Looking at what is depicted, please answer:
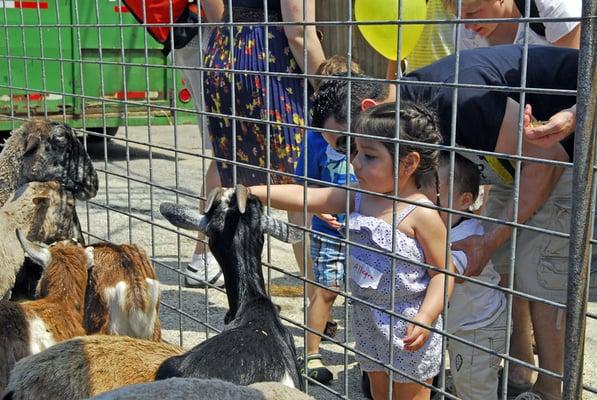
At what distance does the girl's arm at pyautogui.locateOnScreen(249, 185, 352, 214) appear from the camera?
352 centimetres

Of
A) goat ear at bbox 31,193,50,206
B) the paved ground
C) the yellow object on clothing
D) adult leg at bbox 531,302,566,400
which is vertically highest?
the yellow object on clothing

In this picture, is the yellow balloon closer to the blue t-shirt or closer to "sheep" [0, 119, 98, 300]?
the blue t-shirt

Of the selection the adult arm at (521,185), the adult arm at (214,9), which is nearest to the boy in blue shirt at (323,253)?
the adult arm at (521,185)

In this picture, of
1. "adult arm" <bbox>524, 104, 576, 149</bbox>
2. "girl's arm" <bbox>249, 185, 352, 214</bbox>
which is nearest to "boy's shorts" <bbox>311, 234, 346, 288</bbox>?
"girl's arm" <bbox>249, 185, 352, 214</bbox>

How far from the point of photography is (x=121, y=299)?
12.3ft

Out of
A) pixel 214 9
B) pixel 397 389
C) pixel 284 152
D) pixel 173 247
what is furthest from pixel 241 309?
pixel 173 247

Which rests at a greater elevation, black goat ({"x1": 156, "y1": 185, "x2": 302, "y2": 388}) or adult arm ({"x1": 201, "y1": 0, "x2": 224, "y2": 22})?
adult arm ({"x1": 201, "y1": 0, "x2": 224, "y2": 22})

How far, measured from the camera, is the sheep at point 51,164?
480 cm

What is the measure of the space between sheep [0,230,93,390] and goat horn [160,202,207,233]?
0.63 meters

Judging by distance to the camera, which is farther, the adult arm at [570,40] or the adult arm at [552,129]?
the adult arm at [570,40]

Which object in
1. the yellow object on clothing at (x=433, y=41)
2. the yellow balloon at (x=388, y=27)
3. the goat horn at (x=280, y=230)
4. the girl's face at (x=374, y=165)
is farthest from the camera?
the yellow object on clothing at (x=433, y=41)

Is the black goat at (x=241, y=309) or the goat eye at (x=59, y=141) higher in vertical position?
the goat eye at (x=59, y=141)

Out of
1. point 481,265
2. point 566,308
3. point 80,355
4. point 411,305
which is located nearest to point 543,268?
point 481,265

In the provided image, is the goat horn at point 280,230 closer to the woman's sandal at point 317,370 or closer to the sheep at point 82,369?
the sheep at point 82,369
